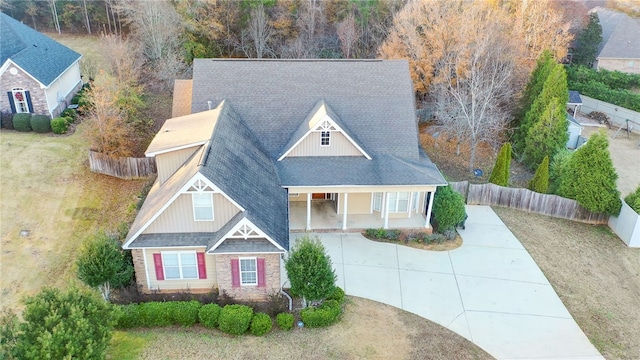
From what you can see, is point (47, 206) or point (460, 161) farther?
point (460, 161)

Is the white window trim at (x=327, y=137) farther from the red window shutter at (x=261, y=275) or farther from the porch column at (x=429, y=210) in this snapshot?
the red window shutter at (x=261, y=275)

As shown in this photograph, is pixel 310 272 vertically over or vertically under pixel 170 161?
under

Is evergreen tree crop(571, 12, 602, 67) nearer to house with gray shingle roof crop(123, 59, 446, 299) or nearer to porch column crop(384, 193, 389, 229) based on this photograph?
house with gray shingle roof crop(123, 59, 446, 299)

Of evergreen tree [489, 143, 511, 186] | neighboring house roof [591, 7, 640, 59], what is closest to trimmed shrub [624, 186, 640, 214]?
evergreen tree [489, 143, 511, 186]

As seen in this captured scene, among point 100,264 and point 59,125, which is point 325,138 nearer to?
point 100,264

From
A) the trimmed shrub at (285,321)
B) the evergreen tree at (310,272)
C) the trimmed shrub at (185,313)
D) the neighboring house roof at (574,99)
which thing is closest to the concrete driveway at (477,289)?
the evergreen tree at (310,272)

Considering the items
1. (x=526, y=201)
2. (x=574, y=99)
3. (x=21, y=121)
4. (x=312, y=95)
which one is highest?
(x=312, y=95)

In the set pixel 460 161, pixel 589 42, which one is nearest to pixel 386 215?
pixel 460 161
